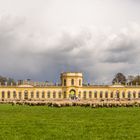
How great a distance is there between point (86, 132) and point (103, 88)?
91.4 meters

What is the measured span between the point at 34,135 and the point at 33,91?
304 ft

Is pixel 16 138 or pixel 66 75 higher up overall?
pixel 66 75

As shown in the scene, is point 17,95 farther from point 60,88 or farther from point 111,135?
point 111,135

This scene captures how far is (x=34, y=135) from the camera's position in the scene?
52.3ft

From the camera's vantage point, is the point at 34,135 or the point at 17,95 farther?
the point at 17,95

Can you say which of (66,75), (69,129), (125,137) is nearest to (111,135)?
(125,137)

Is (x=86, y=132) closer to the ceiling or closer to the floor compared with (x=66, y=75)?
closer to the floor

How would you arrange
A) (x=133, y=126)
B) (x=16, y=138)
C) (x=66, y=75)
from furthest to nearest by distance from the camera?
(x=66, y=75) < (x=133, y=126) < (x=16, y=138)

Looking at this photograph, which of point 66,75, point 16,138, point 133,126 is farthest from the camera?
point 66,75

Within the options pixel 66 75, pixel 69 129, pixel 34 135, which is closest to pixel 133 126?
pixel 69 129

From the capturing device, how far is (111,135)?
16031mm

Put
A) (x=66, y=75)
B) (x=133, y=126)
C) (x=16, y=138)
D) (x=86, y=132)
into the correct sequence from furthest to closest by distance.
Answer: (x=66, y=75) → (x=133, y=126) → (x=86, y=132) → (x=16, y=138)

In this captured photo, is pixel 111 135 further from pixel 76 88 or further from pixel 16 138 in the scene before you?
pixel 76 88

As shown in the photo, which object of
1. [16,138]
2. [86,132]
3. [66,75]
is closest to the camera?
[16,138]
